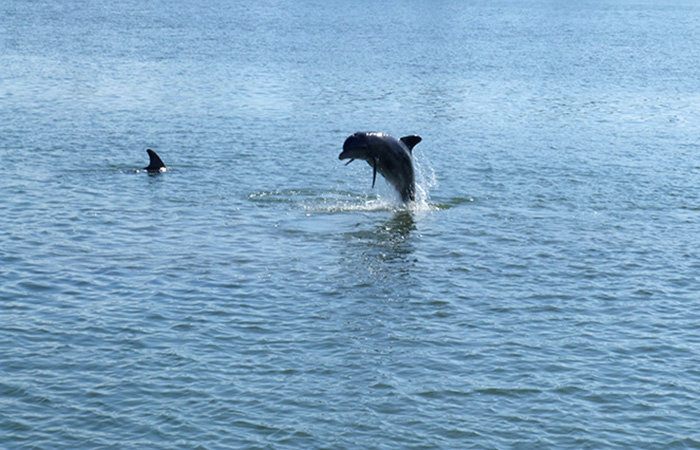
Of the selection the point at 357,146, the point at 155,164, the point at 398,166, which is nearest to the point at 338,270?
the point at 357,146

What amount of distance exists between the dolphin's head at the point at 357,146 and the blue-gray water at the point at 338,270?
2.50m

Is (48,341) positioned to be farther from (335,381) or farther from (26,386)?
(335,381)

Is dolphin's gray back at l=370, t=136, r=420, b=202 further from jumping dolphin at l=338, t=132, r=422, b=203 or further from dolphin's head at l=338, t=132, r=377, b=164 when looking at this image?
dolphin's head at l=338, t=132, r=377, b=164

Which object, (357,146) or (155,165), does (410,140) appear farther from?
(155,165)

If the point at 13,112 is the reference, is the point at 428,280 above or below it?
below

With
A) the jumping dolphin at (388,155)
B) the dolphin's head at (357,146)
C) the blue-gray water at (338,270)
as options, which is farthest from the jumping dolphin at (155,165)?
the dolphin's head at (357,146)

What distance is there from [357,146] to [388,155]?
69.6 inches

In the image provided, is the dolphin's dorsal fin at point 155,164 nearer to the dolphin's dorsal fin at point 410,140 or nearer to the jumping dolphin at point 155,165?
the jumping dolphin at point 155,165

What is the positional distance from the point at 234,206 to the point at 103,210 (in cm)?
472

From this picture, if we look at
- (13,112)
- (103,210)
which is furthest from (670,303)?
(13,112)

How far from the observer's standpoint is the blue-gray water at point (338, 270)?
21.6m

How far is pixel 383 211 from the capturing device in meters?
38.1

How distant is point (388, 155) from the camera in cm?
3678

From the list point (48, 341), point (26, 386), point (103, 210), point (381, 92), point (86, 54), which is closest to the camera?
point (26, 386)
